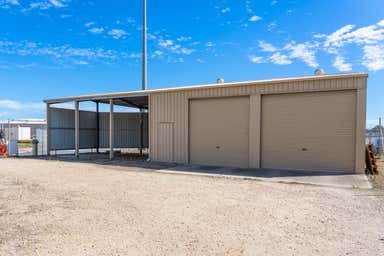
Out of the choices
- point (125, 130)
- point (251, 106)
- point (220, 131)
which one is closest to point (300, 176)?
point (251, 106)

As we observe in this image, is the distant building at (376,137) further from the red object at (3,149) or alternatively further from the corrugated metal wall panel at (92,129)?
the red object at (3,149)

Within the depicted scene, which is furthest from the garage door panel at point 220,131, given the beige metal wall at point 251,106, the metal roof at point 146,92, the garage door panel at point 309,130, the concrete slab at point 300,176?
the concrete slab at point 300,176

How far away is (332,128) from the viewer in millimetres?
9047

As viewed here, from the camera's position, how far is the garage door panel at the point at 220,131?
413 inches

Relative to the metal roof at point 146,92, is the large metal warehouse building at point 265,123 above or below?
below

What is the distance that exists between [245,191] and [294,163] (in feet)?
14.3

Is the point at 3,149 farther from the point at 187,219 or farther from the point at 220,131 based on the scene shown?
the point at 187,219

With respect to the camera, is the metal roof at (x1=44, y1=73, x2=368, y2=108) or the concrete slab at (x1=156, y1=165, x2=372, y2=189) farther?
the metal roof at (x1=44, y1=73, x2=368, y2=108)

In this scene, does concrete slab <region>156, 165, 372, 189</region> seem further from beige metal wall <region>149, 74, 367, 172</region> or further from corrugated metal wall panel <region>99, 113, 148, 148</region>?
corrugated metal wall panel <region>99, 113, 148, 148</region>

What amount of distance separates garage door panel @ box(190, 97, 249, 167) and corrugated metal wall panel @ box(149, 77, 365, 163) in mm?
317

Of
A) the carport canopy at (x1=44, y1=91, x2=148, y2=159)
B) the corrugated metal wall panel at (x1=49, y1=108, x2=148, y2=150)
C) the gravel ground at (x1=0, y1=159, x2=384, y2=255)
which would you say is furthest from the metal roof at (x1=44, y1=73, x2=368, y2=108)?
the gravel ground at (x1=0, y1=159, x2=384, y2=255)

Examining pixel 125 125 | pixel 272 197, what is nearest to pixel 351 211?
pixel 272 197

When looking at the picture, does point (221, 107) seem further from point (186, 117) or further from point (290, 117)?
point (290, 117)

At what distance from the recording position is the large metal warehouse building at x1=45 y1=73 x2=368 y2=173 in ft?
28.9
